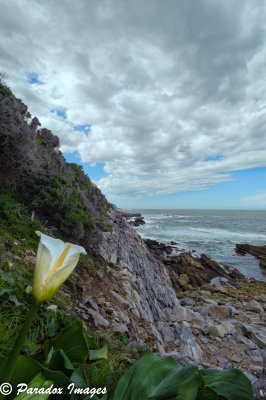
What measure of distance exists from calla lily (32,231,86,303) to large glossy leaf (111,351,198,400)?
2.73 ft

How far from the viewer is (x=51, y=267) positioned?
0.88 metres

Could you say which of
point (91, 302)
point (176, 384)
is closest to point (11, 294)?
point (176, 384)

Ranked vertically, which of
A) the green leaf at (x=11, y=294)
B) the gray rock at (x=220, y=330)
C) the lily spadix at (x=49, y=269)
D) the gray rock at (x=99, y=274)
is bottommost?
the gray rock at (x=220, y=330)

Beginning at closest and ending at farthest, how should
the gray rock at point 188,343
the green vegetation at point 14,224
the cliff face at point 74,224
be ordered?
the green vegetation at point 14,224 → the gray rock at point 188,343 → the cliff face at point 74,224

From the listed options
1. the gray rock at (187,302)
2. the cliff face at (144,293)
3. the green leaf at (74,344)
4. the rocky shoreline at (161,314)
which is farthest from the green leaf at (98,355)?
the gray rock at (187,302)

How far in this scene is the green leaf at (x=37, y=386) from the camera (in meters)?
0.93

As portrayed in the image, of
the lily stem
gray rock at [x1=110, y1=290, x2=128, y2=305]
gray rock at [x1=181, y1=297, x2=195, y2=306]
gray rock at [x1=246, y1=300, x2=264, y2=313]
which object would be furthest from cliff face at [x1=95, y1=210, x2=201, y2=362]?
gray rock at [x1=246, y1=300, x2=264, y2=313]

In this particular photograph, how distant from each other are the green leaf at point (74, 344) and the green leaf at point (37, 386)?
0.39m

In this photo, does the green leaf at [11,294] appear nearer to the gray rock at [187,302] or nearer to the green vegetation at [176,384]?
the green vegetation at [176,384]

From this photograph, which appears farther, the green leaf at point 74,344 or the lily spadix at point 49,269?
the green leaf at point 74,344

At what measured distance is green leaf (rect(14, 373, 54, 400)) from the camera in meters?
0.93

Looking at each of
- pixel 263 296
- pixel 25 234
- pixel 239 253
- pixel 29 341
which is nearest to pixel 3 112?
pixel 25 234

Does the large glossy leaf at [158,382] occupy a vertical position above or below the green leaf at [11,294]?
below

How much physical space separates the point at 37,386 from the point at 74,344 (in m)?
0.45
